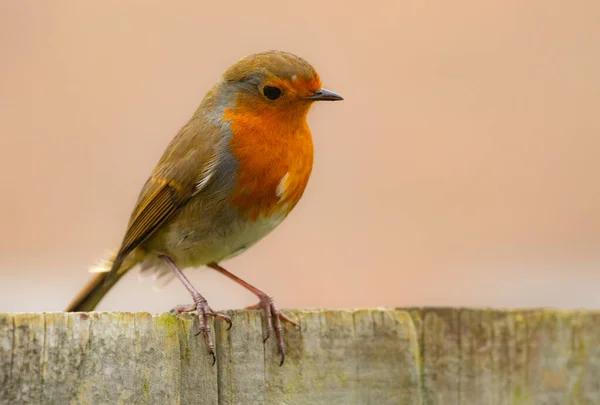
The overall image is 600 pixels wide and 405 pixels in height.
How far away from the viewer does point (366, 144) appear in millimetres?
6531

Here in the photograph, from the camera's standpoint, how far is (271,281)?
225 inches

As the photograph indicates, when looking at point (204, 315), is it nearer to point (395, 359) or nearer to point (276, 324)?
point (276, 324)

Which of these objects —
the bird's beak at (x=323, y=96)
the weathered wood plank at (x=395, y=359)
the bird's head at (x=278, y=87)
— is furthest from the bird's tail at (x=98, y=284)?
the weathered wood plank at (x=395, y=359)

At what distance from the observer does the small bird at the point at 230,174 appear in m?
3.84

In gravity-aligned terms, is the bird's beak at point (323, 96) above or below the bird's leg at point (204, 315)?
above

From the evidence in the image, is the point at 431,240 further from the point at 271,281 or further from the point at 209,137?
the point at 209,137

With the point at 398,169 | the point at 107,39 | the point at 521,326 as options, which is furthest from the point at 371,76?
the point at 521,326

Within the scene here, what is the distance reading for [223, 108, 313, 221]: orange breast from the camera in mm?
3811

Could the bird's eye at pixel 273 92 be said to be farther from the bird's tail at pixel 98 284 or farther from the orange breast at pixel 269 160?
the bird's tail at pixel 98 284

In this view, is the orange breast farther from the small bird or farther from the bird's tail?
the bird's tail

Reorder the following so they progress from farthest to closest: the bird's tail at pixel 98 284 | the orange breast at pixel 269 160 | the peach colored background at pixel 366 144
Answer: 1. the peach colored background at pixel 366 144
2. the bird's tail at pixel 98 284
3. the orange breast at pixel 269 160

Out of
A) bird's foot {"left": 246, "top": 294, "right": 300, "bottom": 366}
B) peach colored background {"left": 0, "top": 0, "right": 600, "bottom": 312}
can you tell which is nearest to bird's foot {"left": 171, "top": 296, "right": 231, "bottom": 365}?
bird's foot {"left": 246, "top": 294, "right": 300, "bottom": 366}

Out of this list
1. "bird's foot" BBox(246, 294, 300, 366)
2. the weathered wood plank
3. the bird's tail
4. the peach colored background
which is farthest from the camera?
the peach colored background

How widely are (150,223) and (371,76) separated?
308cm
